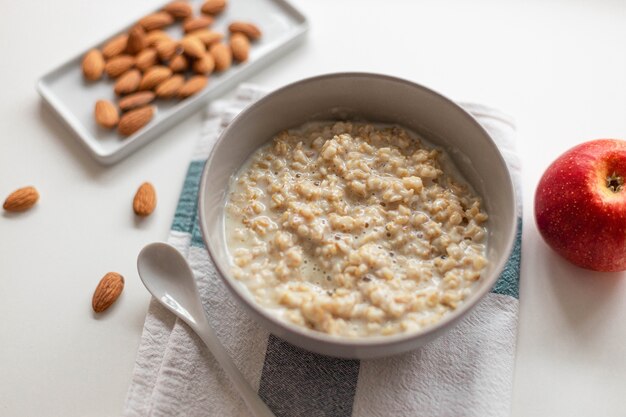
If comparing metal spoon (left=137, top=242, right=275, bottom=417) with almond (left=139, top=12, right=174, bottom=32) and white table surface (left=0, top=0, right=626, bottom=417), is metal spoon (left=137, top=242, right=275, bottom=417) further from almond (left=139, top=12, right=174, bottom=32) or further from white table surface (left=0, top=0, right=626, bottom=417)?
almond (left=139, top=12, right=174, bottom=32)

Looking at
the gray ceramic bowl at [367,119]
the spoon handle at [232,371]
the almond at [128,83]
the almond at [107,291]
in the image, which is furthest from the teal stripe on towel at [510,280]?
the almond at [128,83]

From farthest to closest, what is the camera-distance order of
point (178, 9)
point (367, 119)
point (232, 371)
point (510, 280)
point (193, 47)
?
point (178, 9), point (193, 47), point (367, 119), point (510, 280), point (232, 371)

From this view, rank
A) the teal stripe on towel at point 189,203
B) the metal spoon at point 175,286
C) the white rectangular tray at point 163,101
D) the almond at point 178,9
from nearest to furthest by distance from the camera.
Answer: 1. the metal spoon at point 175,286
2. the teal stripe on towel at point 189,203
3. the white rectangular tray at point 163,101
4. the almond at point 178,9

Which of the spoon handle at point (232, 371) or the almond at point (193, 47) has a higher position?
the almond at point (193, 47)

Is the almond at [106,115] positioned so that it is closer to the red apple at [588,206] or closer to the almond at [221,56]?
the almond at [221,56]

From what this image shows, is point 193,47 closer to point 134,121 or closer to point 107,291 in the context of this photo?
point 134,121

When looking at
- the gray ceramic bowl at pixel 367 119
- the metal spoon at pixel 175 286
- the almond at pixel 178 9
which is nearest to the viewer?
the gray ceramic bowl at pixel 367 119

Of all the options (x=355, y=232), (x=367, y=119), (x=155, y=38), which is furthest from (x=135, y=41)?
(x=355, y=232)
